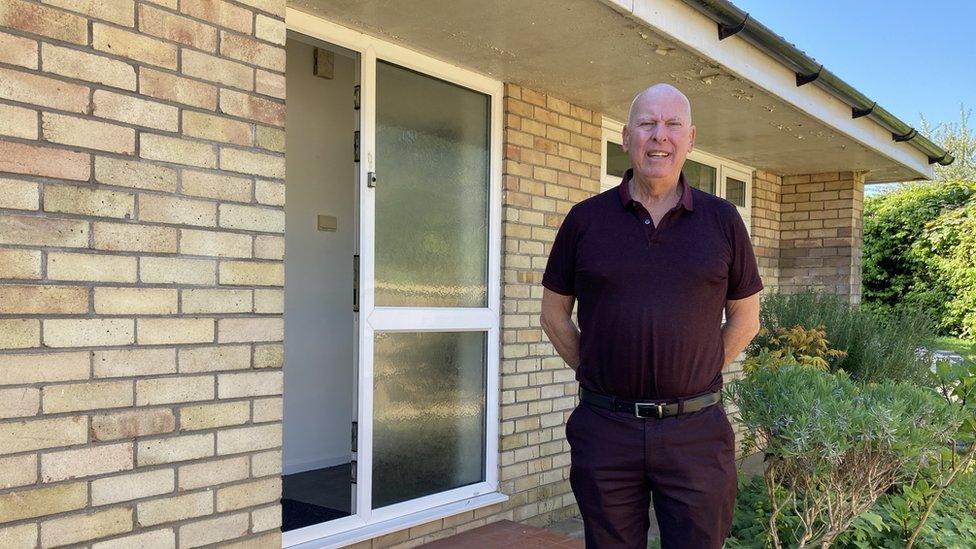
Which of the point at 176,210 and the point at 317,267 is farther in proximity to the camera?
the point at 317,267

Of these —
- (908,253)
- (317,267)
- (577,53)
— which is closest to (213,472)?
(577,53)

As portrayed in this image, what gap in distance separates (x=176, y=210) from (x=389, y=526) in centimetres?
208

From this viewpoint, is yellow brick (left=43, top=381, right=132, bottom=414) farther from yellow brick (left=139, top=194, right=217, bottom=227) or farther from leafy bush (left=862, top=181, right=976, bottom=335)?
leafy bush (left=862, top=181, right=976, bottom=335)

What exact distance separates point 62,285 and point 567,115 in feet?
11.3

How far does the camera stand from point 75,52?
6.73 feet

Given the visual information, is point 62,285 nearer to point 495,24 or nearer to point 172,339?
point 172,339

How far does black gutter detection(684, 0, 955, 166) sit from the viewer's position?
3.69m

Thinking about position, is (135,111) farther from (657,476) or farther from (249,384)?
(657,476)

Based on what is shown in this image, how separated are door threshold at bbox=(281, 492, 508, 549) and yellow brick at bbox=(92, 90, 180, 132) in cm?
178

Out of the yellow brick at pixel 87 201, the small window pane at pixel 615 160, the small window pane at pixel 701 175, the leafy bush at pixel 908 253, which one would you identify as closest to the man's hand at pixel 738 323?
the yellow brick at pixel 87 201

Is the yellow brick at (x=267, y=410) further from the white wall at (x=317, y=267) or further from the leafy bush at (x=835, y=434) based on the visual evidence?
the white wall at (x=317, y=267)

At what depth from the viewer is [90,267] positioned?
81.8 inches

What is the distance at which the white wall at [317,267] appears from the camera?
518 centimetres

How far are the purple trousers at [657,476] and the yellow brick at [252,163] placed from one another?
136 cm
